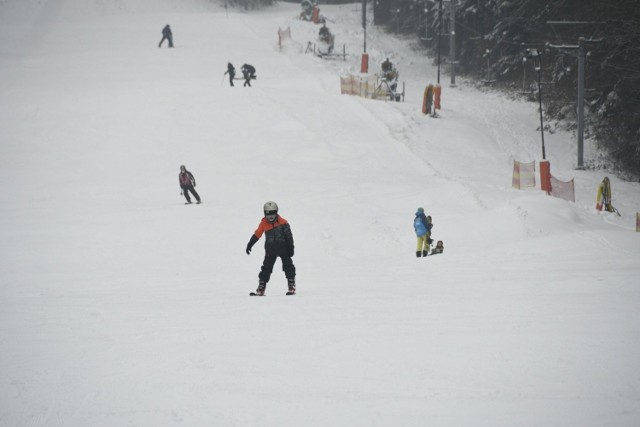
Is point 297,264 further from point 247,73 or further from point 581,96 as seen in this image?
point 247,73

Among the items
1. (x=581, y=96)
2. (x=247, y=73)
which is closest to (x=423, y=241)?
(x=581, y=96)

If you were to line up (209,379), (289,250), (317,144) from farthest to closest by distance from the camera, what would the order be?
(317,144), (289,250), (209,379)

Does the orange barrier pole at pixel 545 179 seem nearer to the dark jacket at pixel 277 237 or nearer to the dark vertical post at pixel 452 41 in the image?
the dark jacket at pixel 277 237

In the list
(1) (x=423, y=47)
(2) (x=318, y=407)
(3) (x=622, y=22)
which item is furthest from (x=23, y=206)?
(1) (x=423, y=47)

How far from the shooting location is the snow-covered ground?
512 centimetres

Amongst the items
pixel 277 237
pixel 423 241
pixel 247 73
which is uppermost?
pixel 247 73

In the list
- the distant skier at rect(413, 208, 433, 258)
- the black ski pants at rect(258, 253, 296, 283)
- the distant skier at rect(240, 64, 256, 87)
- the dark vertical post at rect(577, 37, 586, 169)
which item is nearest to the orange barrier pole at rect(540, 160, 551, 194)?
the dark vertical post at rect(577, 37, 586, 169)

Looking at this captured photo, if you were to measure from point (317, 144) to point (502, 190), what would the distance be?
8451 mm

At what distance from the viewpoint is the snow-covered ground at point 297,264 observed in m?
5.12

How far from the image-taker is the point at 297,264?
12320 millimetres

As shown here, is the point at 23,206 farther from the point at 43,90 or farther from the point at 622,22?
the point at 622,22

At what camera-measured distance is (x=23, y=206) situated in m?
17.8

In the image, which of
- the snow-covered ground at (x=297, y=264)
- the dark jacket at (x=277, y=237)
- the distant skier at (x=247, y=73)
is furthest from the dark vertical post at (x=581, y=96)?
the dark jacket at (x=277, y=237)

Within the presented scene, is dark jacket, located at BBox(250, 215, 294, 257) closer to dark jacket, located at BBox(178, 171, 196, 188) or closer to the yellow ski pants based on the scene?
the yellow ski pants
